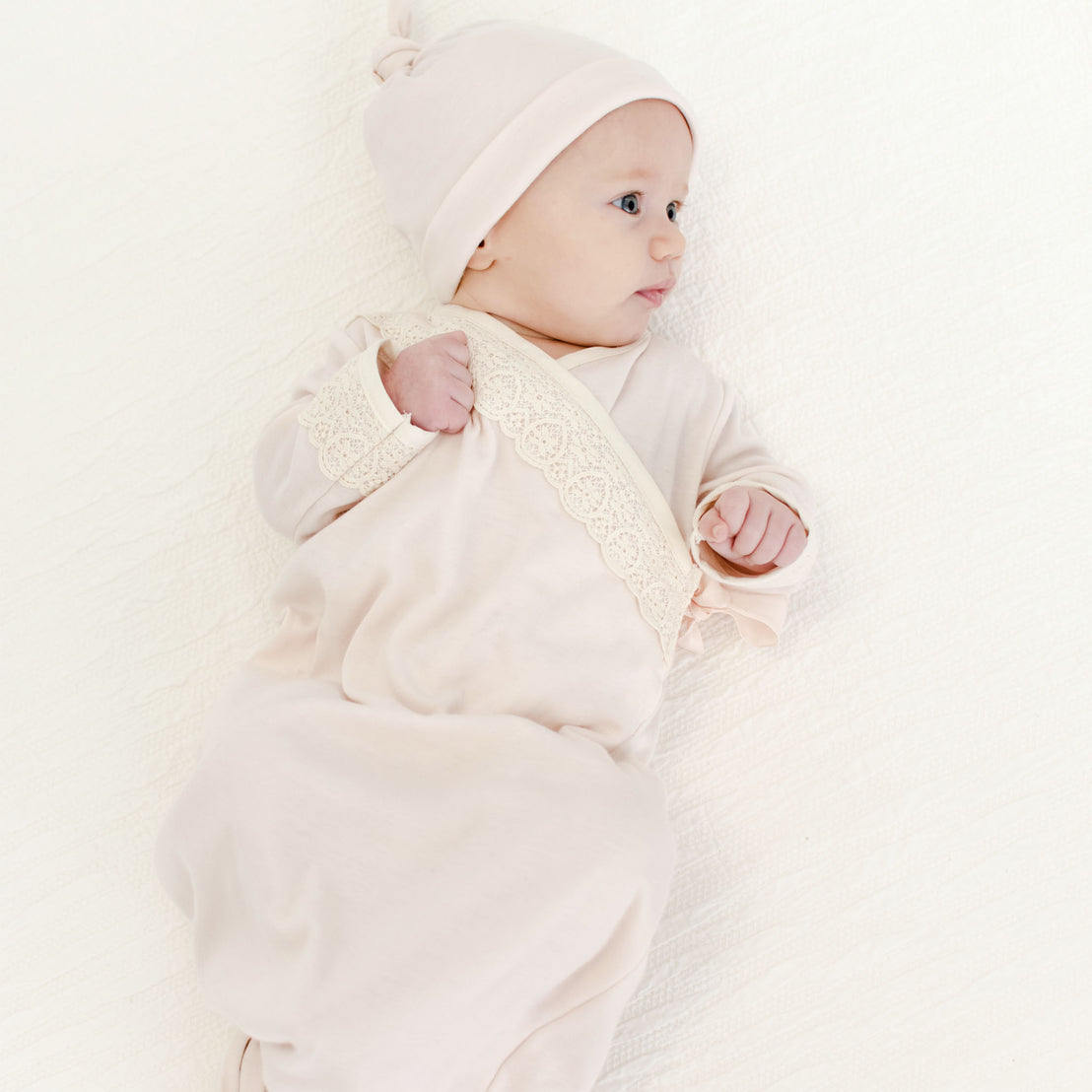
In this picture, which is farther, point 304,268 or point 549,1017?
point 304,268

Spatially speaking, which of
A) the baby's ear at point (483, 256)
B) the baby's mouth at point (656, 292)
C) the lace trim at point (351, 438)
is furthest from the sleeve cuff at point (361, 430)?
the baby's mouth at point (656, 292)

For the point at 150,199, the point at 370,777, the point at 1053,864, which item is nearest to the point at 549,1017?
the point at 370,777

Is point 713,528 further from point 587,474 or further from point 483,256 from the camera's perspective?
point 483,256

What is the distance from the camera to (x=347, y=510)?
4.02 ft

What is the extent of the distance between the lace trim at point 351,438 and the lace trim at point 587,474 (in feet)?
0.37

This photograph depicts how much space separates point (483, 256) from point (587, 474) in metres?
0.30

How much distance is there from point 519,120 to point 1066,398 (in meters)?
0.78

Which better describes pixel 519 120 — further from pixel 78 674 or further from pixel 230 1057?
pixel 230 1057

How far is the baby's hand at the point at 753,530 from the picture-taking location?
45.6 inches

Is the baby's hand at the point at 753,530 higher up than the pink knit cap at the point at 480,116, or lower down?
lower down

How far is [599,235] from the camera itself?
3.96ft

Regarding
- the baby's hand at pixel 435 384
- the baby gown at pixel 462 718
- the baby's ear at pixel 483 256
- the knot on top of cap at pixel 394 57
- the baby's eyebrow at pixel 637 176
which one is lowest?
the baby gown at pixel 462 718

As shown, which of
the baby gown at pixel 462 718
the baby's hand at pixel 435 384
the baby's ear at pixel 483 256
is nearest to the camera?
the baby gown at pixel 462 718

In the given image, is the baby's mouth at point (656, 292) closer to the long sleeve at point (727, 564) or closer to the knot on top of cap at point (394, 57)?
the long sleeve at point (727, 564)
